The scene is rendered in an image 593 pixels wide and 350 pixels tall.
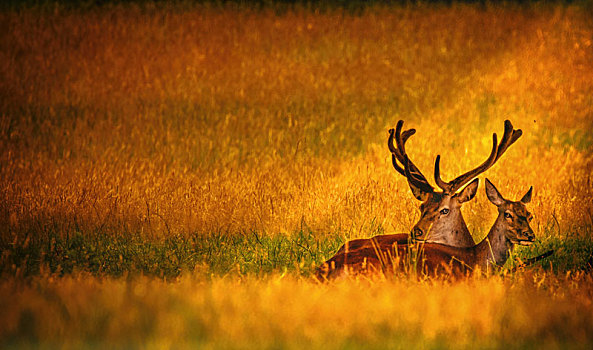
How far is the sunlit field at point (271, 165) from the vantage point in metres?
5.84

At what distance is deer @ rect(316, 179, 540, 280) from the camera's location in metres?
7.08

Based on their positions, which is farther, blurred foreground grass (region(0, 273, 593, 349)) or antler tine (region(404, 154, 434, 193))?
antler tine (region(404, 154, 434, 193))

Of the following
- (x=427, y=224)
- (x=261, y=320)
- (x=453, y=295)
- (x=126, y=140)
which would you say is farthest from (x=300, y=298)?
(x=126, y=140)

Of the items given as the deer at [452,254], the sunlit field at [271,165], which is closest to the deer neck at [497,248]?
the deer at [452,254]

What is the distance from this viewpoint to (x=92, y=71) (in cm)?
2108

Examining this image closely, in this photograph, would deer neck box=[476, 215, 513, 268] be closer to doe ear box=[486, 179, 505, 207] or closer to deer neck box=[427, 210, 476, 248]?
doe ear box=[486, 179, 505, 207]

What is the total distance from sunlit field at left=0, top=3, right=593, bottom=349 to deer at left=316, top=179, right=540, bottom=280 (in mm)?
170

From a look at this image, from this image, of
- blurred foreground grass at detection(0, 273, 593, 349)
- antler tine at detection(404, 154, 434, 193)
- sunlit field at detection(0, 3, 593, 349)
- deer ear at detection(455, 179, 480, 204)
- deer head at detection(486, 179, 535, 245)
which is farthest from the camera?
antler tine at detection(404, 154, 434, 193)

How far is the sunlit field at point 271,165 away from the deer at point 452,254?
170 millimetres

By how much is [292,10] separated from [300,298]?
1889 cm

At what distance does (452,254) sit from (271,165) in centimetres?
702

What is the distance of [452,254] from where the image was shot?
744 centimetres

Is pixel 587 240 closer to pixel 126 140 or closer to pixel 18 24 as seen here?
pixel 126 140

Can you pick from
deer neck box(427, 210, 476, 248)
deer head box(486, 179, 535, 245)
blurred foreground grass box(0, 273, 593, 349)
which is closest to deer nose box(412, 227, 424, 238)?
deer neck box(427, 210, 476, 248)
